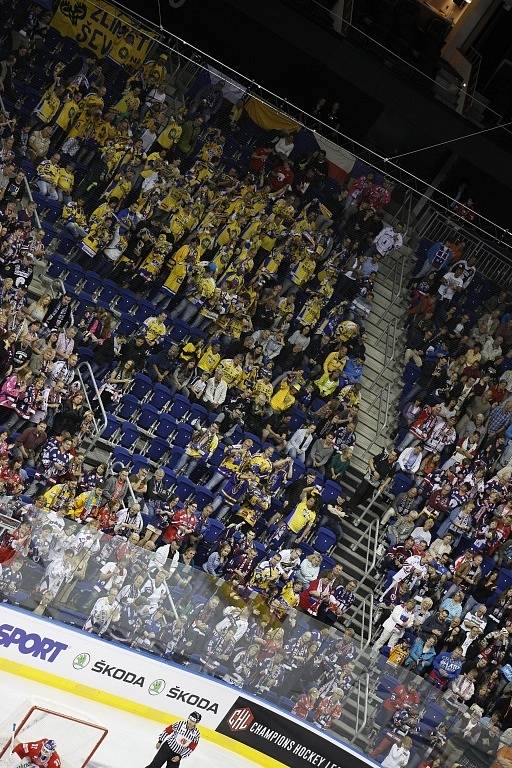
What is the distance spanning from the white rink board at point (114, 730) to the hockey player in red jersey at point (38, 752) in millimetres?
232

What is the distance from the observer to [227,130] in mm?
24719

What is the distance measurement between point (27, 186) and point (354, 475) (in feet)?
22.4

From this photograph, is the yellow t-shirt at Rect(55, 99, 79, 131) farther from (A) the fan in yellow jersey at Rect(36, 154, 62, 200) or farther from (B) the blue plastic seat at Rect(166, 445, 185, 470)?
(B) the blue plastic seat at Rect(166, 445, 185, 470)

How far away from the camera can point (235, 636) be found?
17016mm

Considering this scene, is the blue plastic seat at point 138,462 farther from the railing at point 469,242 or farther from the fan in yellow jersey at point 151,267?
the railing at point 469,242

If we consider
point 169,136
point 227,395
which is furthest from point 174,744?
point 169,136

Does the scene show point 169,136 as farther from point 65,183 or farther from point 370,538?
point 370,538

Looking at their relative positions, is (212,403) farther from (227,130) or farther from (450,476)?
(227,130)

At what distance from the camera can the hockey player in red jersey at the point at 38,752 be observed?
14.7 m

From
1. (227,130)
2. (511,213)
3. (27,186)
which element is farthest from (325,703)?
(511,213)

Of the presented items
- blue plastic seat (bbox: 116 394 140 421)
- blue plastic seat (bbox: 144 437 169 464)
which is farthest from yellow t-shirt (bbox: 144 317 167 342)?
blue plastic seat (bbox: 144 437 169 464)

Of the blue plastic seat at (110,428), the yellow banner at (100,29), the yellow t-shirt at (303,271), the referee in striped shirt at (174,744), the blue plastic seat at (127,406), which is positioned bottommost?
the referee in striped shirt at (174,744)

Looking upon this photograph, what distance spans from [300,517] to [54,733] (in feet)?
21.3

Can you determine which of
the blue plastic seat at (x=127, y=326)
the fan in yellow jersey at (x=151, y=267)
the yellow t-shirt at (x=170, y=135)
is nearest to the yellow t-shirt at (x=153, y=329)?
the blue plastic seat at (x=127, y=326)
